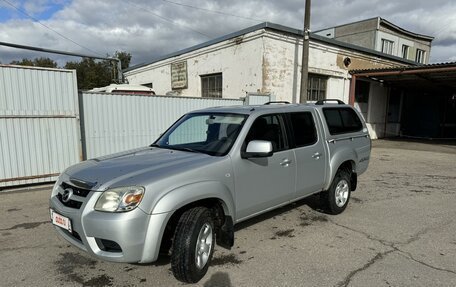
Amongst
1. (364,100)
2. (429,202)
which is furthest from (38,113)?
(364,100)

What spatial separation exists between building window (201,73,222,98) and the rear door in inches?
402

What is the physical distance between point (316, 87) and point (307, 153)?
1097 cm

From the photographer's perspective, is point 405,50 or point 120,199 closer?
point 120,199

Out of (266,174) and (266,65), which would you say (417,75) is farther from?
(266,174)

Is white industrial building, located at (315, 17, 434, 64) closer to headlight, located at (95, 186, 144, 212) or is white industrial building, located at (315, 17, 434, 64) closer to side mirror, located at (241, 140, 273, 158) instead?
side mirror, located at (241, 140, 273, 158)

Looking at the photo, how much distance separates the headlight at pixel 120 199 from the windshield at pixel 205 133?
1.06 metres

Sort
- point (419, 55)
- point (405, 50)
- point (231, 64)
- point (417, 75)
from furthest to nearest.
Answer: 1. point (419, 55)
2. point (405, 50)
3. point (417, 75)
4. point (231, 64)

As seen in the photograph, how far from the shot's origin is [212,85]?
15.1 m

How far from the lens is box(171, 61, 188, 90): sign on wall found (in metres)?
16.7

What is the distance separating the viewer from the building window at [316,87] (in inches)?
559

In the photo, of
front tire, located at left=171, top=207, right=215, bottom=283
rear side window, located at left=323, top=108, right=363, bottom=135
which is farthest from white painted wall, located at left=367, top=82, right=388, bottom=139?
front tire, located at left=171, top=207, right=215, bottom=283

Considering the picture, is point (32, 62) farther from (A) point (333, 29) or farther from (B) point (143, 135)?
(B) point (143, 135)

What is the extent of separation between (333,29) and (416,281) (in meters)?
28.3

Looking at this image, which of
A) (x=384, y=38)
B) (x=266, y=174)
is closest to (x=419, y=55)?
(x=384, y=38)
